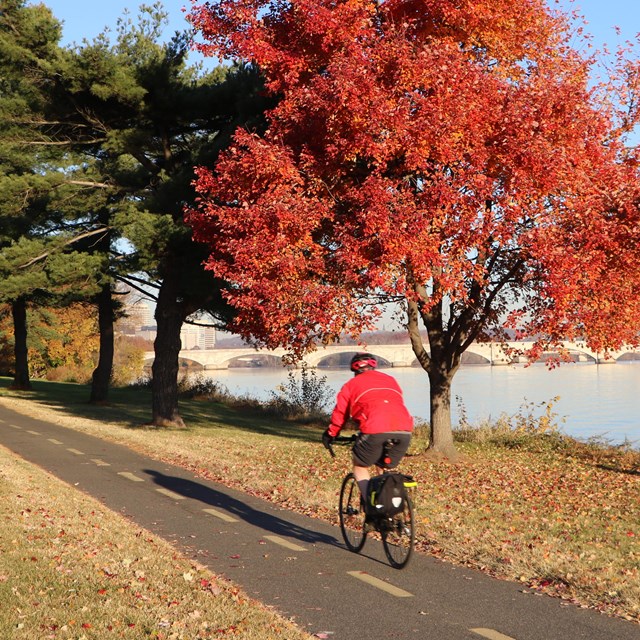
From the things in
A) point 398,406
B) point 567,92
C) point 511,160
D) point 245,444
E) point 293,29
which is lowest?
point 245,444

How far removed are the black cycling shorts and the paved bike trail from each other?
0.94m

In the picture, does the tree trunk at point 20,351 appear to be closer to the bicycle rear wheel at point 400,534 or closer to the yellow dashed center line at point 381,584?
the bicycle rear wheel at point 400,534

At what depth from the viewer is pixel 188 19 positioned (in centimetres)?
1758

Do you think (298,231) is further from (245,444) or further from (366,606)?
(366,606)

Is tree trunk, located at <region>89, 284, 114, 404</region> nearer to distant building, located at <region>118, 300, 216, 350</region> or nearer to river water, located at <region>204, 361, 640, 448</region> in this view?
river water, located at <region>204, 361, 640, 448</region>

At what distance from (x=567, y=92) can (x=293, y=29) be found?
517cm

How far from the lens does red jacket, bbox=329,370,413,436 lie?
312 inches

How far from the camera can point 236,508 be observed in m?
11.3

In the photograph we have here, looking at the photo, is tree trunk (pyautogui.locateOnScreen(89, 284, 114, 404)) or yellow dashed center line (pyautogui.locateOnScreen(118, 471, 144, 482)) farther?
tree trunk (pyautogui.locateOnScreen(89, 284, 114, 404))

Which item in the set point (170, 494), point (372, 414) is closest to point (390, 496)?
point (372, 414)

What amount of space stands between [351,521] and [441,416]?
30.0 feet

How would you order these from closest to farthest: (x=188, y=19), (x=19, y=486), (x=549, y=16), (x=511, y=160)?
1. (x=19, y=486)
2. (x=511, y=160)
3. (x=549, y=16)
4. (x=188, y=19)

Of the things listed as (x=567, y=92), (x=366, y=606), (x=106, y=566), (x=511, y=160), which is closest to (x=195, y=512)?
(x=106, y=566)

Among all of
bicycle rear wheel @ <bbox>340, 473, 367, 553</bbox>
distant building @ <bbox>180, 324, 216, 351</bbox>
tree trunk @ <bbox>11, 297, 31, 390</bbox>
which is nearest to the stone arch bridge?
distant building @ <bbox>180, 324, 216, 351</bbox>
